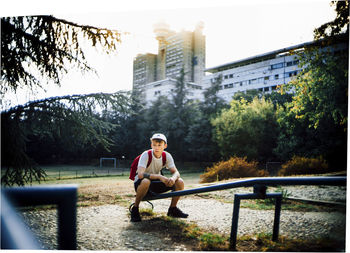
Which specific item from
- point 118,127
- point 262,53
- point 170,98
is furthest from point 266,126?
point 118,127

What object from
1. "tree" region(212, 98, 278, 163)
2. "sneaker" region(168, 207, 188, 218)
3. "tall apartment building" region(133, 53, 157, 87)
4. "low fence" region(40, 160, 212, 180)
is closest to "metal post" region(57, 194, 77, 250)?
"sneaker" region(168, 207, 188, 218)

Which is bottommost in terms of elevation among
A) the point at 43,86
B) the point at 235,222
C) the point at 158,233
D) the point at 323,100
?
the point at 158,233

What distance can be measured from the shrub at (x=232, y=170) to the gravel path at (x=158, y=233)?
1.09 meters

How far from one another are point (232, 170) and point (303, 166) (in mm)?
1621

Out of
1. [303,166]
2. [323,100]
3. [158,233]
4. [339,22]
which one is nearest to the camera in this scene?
[158,233]

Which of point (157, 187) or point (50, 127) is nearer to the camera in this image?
point (157, 187)

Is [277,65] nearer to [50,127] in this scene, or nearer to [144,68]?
[144,68]

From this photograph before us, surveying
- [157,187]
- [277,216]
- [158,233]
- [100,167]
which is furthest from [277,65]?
[100,167]

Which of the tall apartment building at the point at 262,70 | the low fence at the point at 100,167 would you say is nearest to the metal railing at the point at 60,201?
the low fence at the point at 100,167

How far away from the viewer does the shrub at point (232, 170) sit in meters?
4.03

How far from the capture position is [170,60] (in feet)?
12.1

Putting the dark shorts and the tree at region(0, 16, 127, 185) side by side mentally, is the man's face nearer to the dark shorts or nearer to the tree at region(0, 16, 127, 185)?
the dark shorts

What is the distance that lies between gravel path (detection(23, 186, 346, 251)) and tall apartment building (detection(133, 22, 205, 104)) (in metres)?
1.76

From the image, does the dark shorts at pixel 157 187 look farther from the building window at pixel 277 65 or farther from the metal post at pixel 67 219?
the building window at pixel 277 65
